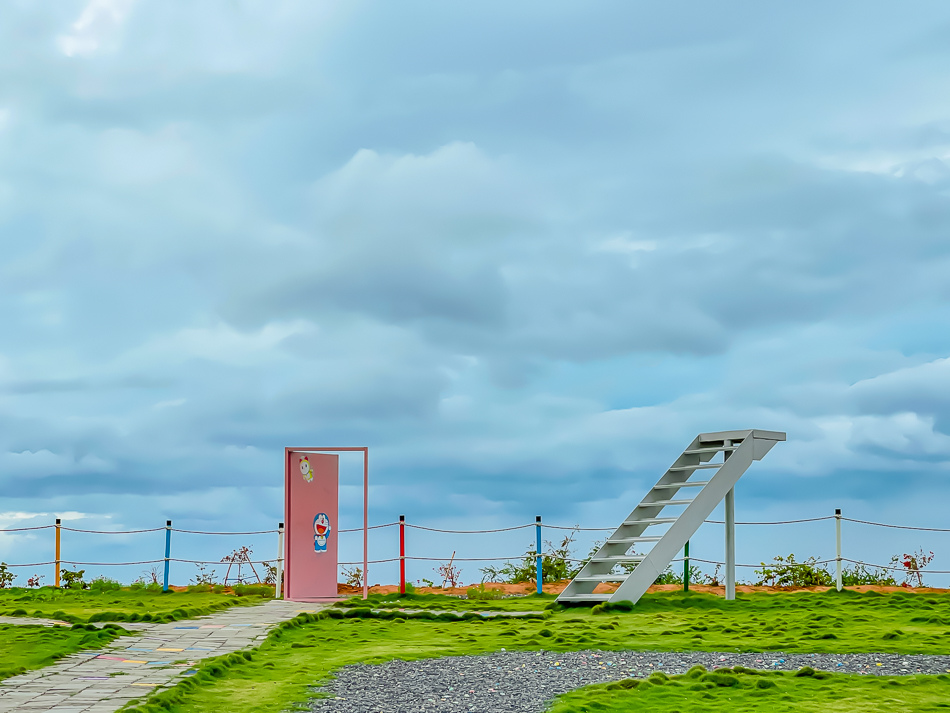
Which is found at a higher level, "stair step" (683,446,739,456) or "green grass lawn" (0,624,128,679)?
"stair step" (683,446,739,456)

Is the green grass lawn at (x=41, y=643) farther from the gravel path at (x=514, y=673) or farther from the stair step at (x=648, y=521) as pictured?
the stair step at (x=648, y=521)

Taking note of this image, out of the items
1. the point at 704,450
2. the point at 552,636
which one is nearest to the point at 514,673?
the point at 552,636

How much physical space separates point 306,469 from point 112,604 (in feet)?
11.0

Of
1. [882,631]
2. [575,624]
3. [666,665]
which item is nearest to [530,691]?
[666,665]

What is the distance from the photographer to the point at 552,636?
8.77m

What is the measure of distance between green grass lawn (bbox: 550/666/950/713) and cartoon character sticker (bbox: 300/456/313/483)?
27.6 feet

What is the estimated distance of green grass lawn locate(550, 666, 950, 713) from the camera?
583cm

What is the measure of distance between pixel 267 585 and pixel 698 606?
24.7ft

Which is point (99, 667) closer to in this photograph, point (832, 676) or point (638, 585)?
point (832, 676)

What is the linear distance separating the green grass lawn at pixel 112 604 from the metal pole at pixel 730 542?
687 centimetres

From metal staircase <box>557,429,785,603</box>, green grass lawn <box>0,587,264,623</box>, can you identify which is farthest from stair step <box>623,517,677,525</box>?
green grass lawn <box>0,587,264,623</box>

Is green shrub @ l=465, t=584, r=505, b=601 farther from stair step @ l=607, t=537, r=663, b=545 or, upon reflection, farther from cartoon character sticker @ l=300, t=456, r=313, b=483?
cartoon character sticker @ l=300, t=456, r=313, b=483

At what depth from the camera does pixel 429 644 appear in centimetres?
878

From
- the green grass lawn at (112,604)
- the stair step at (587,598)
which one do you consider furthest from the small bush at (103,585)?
the stair step at (587,598)
